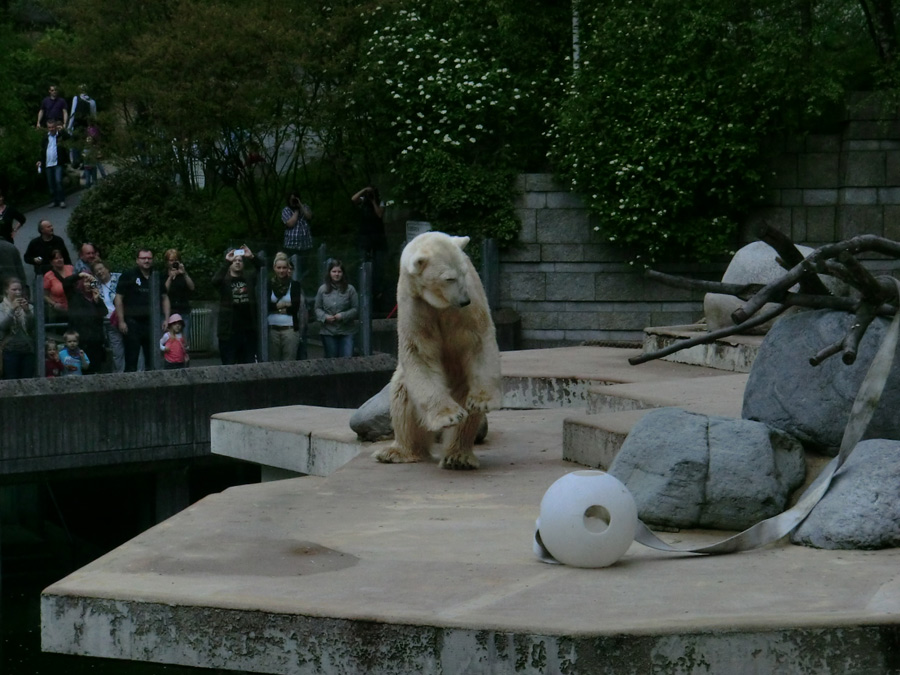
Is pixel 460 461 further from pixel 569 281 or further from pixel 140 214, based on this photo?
pixel 140 214

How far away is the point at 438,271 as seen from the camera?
7562 millimetres

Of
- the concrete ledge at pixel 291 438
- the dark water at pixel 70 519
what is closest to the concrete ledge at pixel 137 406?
the dark water at pixel 70 519

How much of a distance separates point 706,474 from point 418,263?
1.97m

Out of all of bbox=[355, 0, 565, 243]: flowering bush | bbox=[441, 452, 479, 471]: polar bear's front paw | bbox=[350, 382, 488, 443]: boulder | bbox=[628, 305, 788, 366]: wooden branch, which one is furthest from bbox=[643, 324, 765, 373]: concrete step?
bbox=[355, 0, 565, 243]: flowering bush

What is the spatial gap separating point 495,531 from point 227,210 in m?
16.4

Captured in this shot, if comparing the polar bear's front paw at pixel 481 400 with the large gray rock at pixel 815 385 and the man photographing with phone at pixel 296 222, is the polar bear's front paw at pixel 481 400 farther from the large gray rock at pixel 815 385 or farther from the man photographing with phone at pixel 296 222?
the man photographing with phone at pixel 296 222

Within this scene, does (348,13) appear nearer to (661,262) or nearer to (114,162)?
(114,162)

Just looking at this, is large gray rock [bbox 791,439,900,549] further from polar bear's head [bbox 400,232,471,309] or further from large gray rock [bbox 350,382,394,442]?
large gray rock [bbox 350,382,394,442]

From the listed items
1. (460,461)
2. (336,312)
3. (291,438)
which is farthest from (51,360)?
(460,461)

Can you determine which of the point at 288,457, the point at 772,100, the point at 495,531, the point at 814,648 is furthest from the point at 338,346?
the point at 814,648

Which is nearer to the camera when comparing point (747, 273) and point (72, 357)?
point (747, 273)

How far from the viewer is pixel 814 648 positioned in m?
4.91

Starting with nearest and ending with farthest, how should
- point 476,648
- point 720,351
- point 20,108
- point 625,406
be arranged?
1. point 476,648
2. point 625,406
3. point 720,351
4. point 20,108

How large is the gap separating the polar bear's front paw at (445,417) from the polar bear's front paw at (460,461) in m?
0.41
